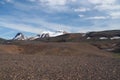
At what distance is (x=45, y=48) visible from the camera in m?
64.3

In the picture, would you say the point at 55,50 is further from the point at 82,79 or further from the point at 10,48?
the point at 82,79

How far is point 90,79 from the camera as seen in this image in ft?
79.3

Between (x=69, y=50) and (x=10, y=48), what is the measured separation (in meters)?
12.5

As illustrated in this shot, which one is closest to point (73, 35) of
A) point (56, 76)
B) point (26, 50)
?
point (26, 50)

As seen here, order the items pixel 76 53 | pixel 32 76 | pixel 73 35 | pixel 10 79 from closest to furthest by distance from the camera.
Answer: pixel 10 79
pixel 32 76
pixel 76 53
pixel 73 35

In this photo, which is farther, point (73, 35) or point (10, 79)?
point (73, 35)

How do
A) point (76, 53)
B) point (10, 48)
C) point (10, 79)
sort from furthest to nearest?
point (10, 48)
point (76, 53)
point (10, 79)

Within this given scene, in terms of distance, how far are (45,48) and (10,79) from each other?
1595 inches

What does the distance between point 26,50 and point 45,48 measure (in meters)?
4.27

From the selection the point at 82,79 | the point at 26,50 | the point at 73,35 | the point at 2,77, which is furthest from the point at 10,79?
the point at 73,35

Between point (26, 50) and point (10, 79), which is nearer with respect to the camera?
point (10, 79)

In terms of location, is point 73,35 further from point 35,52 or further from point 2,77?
point 2,77

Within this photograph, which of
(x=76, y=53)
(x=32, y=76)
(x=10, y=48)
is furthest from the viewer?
(x=10, y=48)

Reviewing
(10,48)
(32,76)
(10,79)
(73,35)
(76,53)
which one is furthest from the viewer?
(73,35)
